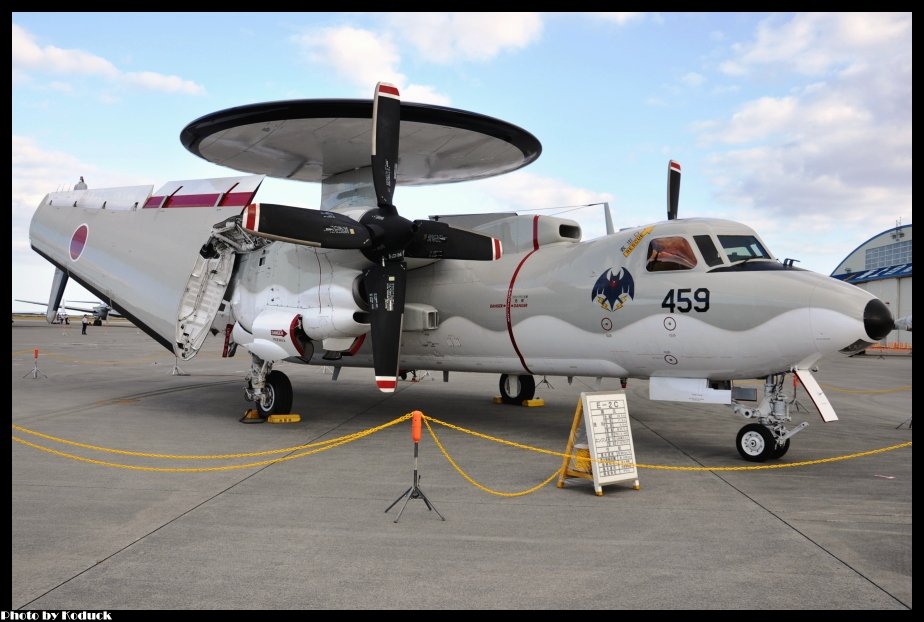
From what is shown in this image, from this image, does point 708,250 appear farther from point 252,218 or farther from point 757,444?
point 252,218

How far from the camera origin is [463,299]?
1270cm

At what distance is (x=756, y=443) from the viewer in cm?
950

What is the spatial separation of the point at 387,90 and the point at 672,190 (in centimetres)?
654

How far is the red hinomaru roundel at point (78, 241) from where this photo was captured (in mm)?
18438

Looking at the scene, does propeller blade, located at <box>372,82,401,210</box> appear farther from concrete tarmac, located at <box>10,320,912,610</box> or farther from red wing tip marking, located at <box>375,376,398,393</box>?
concrete tarmac, located at <box>10,320,912,610</box>

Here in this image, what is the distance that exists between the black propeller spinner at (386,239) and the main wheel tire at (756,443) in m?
5.15

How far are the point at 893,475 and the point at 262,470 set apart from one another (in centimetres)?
858

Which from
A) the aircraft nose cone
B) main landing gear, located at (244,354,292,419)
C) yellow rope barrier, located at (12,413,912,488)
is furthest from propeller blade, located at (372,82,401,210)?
the aircraft nose cone

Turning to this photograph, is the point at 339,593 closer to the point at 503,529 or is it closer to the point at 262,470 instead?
the point at 503,529

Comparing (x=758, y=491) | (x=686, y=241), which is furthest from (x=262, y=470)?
(x=686, y=241)

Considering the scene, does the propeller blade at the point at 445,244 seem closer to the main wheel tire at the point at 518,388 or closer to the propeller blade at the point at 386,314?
the propeller blade at the point at 386,314

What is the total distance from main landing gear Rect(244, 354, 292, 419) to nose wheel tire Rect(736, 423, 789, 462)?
28.0 ft

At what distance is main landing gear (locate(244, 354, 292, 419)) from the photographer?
13.3 metres

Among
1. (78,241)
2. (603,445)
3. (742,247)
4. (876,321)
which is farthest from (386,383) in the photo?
(78,241)
